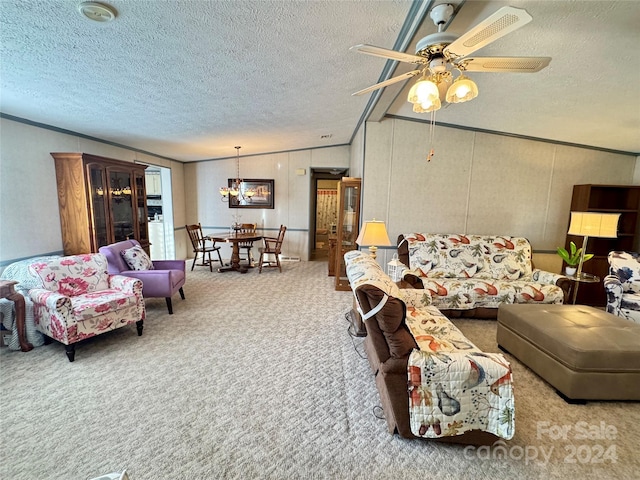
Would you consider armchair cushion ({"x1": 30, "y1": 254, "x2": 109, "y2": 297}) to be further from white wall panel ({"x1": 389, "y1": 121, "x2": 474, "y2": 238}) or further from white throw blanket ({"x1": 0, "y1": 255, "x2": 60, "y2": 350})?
white wall panel ({"x1": 389, "y1": 121, "x2": 474, "y2": 238})

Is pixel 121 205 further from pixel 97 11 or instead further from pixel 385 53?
pixel 385 53

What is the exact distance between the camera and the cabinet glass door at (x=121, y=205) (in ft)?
12.8

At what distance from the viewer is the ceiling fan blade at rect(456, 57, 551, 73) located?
5.17ft

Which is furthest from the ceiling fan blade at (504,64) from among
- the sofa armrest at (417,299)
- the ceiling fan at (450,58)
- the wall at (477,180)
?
the wall at (477,180)

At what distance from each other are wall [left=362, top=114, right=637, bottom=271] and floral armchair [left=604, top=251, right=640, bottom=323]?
1147 mm

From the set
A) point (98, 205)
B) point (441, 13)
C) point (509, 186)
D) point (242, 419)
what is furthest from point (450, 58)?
point (98, 205)

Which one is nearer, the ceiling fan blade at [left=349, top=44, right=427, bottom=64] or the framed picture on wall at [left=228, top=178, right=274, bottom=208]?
the ceiling fan blade at [left=349, top=44, right=427, bottom=64]

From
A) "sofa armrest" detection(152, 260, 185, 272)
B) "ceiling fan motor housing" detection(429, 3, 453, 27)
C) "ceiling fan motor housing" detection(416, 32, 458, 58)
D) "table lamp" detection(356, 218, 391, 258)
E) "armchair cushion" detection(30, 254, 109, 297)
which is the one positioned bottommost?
"sofa armrest" detection(152, 260, 185, 272)

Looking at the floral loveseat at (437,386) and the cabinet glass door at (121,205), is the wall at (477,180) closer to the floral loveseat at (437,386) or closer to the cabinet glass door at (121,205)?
the floral loveseat at (437,386)

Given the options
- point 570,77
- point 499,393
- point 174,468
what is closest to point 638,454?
point 499,393

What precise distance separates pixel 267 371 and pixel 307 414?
0.58 metres

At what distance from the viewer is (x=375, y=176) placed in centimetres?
416

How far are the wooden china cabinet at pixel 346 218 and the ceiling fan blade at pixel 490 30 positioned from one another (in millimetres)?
2796

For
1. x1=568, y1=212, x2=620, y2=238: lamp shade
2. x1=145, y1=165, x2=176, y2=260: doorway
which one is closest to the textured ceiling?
x1=568, y1=212, x2=620, y2=238: lamp shade
